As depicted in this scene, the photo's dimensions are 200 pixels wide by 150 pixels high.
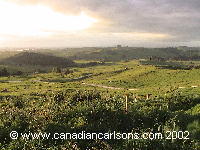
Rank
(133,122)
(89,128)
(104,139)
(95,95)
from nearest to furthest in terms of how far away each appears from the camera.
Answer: (104,139) → (89,128) → (133,122) → (95,95)

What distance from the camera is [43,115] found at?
18969 millimetres

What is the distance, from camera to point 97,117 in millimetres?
19094

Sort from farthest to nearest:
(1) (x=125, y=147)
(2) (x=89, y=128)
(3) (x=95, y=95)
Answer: (3) (x=95, y=95), (2) (x=89, y=128), (1) (x=125, y=147)

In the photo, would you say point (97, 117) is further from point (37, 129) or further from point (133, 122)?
point (37, 129)

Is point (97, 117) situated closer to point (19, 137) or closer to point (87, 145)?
point (87, 145)

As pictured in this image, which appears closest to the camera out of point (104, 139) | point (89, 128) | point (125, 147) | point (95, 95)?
point (125, 147)

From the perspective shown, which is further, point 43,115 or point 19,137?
point 43,115

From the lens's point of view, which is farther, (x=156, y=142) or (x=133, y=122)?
(x=133, y=122)

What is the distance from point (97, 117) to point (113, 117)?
1.11 m

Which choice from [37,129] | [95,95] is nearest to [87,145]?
[37,129]

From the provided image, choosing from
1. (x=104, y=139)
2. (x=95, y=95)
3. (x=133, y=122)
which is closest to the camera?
(x=104, y=139)

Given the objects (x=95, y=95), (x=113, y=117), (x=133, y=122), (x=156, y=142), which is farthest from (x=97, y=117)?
(x=95, y=95)

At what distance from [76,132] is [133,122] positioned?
13.3ft

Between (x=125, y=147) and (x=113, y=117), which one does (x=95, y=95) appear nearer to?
(x=113, y=117)
